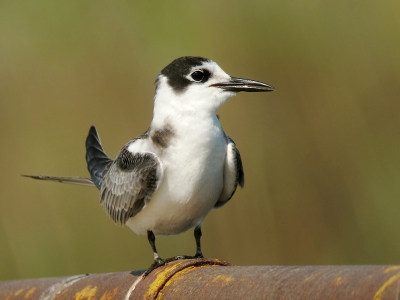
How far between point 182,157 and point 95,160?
1215mm

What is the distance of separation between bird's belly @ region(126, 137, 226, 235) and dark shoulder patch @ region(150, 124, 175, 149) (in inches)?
2.7

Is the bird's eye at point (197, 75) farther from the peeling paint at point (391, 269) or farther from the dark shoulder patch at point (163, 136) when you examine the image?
the peeling paint at point (391, 269)

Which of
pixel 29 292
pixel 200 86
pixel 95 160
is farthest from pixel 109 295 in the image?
pixel 95 160

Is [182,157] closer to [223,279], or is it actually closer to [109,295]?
[109,295]

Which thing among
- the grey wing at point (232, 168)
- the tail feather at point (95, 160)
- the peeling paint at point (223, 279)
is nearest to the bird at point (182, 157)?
the grey wing at point (232, 168)

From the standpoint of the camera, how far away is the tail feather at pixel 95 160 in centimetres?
415

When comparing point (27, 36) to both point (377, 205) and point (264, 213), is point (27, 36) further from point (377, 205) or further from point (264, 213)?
point (377, 205)

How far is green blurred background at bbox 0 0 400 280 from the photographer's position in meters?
4.50

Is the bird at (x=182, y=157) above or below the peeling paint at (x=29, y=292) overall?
above

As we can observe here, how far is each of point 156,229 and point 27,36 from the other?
2.59 metres

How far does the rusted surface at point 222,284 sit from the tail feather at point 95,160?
1.20 m

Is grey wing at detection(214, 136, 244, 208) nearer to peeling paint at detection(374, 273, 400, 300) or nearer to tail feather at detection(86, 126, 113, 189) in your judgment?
tail feather at detection(86, 126, 113, 189)

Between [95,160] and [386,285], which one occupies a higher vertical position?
[95,160]

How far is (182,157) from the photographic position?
10.3ft
